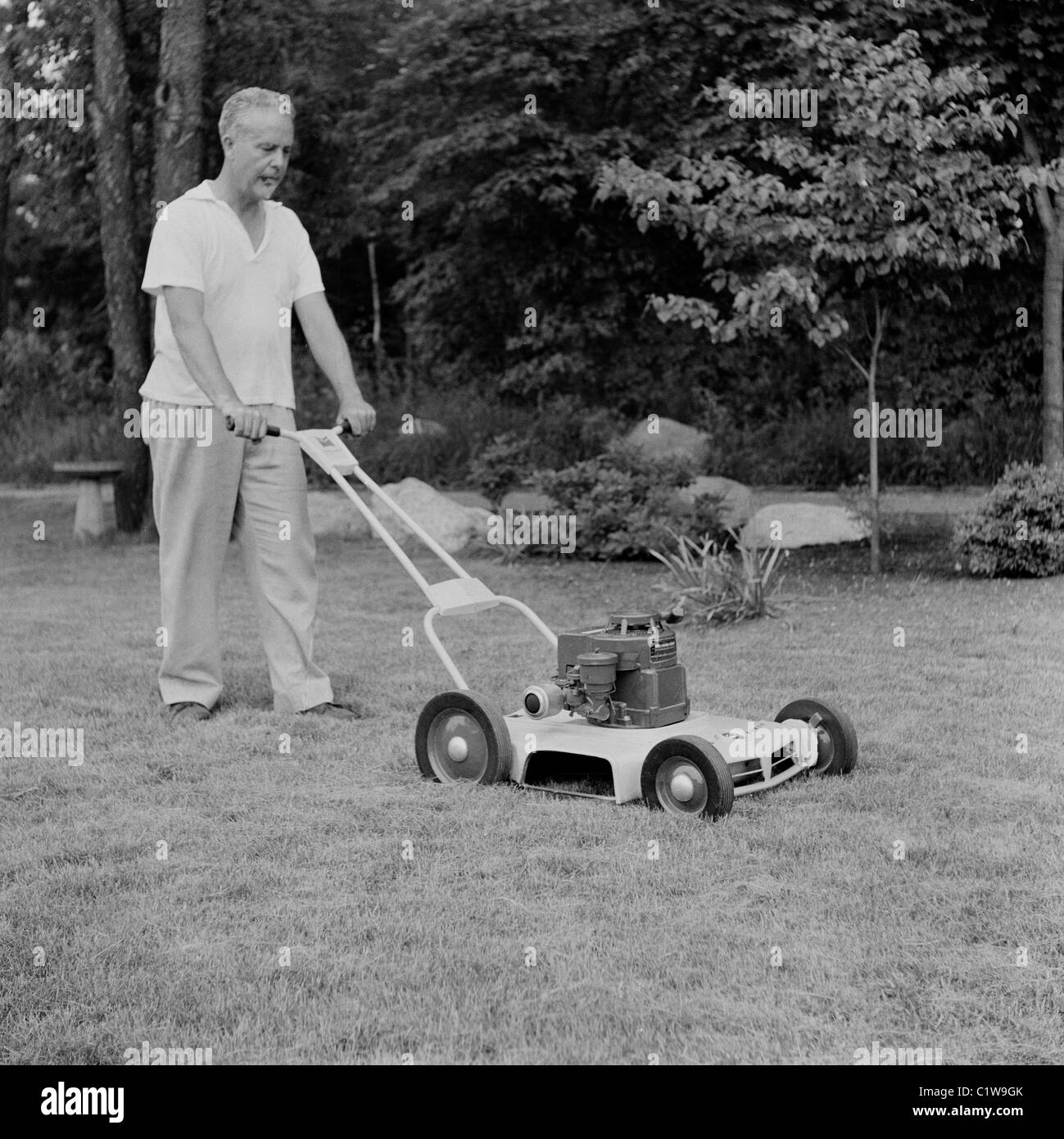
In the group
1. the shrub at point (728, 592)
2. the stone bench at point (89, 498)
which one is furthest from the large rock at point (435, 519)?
the shrub at point (728, 592)

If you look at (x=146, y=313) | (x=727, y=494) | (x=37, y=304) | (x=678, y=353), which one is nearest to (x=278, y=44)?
(x=146, y=313)

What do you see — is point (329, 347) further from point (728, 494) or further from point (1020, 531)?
point (728, 494)

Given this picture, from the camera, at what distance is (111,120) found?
12445mm

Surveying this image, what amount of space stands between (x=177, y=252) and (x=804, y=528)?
6.49 meters

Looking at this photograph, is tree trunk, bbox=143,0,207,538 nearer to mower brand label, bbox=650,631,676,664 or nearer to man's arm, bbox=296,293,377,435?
man's arm, bbox=296,293,377,435

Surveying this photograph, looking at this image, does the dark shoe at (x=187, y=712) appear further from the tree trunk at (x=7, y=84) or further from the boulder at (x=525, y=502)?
the tree trunk at (x=7, y=84)

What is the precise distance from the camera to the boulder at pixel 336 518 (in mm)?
12656

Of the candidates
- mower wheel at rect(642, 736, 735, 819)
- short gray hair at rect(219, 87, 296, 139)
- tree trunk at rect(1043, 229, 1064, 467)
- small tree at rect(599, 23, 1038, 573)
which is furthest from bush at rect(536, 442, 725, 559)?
mower wheel at rect(642, 736, 735, 819)

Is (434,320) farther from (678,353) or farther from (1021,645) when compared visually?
(1021,645)

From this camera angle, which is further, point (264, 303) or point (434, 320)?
point (434, 320)

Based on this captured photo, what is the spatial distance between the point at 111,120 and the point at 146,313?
Result: 1.61m

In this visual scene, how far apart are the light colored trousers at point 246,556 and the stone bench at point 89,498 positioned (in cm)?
692

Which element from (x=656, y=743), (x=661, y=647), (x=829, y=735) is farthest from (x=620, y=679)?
(x=829, y=735)

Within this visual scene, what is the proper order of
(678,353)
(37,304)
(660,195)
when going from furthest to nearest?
(37,304) → (678,353) → (660,195)
